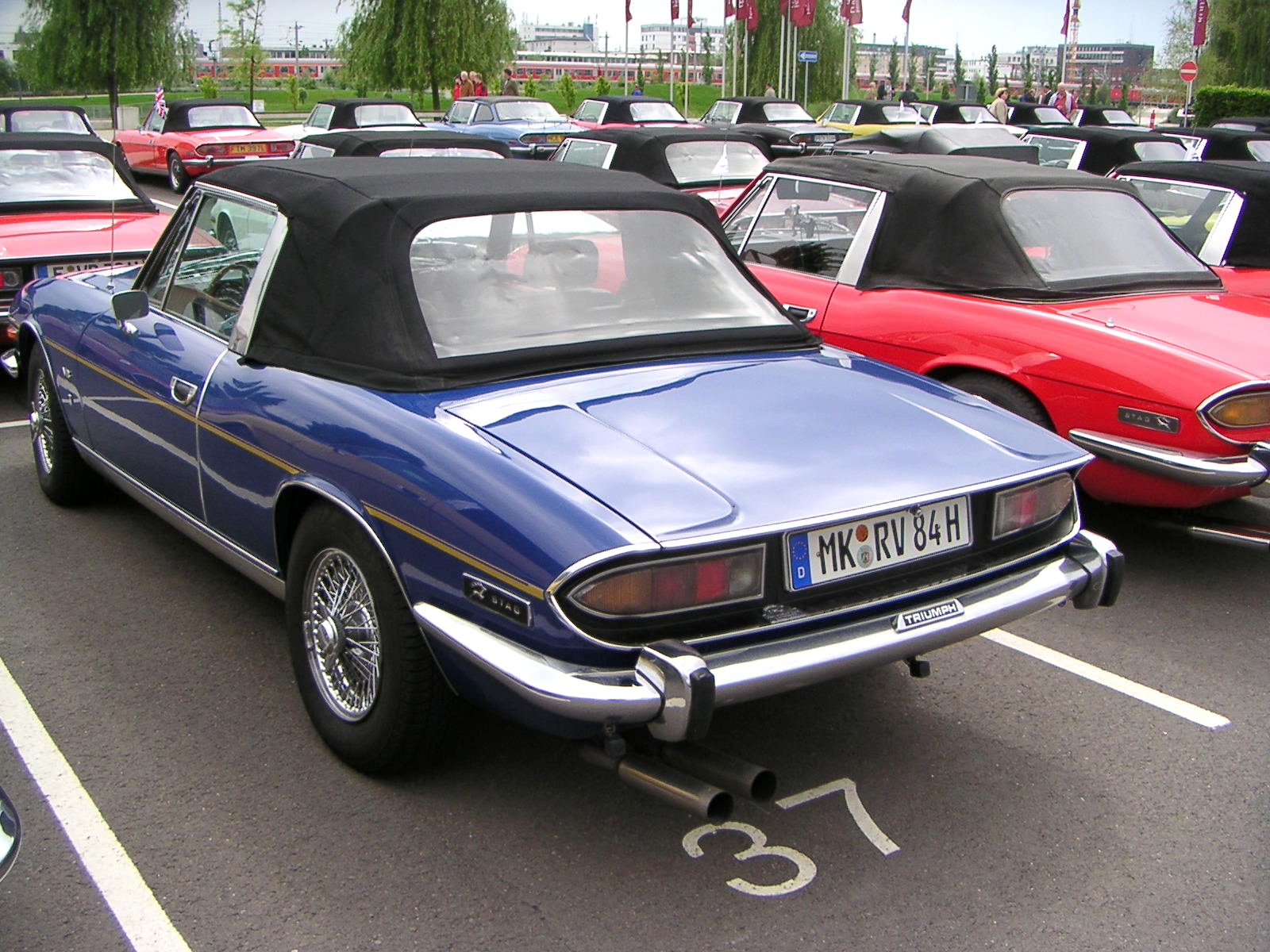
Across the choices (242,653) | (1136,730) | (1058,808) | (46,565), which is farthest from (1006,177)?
(46,565)

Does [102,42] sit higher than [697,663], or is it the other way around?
[102,42]

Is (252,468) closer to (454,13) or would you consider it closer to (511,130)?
(511,130)

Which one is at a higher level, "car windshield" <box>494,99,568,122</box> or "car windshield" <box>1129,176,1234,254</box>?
"car windshield" <box>494,99,568,122</box>

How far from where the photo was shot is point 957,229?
6211 millimetres

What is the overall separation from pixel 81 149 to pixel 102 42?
1094 inches

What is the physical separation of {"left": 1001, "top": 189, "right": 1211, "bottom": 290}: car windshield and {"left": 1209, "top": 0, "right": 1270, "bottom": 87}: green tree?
4463 centimetres

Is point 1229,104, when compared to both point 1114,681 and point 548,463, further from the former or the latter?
point 548,463

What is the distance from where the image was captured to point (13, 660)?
4.43m

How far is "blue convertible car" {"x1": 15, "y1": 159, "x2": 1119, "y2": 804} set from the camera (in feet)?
9.83

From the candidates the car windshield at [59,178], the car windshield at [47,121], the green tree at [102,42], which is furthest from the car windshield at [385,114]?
the green tree at [102,42]

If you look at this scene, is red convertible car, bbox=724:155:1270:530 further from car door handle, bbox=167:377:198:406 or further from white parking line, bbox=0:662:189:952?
white parking line, bbox=0:662:189:952

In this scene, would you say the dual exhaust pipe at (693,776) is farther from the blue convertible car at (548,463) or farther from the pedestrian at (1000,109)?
the pedestrian at (1000,109)

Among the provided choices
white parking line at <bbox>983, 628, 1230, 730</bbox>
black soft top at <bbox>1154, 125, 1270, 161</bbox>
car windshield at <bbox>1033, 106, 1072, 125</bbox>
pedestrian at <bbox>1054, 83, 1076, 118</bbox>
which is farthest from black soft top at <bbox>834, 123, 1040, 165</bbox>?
pedestrian at <bbox>1054, 83, 1076, 118</bbox>

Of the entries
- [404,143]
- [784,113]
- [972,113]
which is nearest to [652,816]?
[404,143]
